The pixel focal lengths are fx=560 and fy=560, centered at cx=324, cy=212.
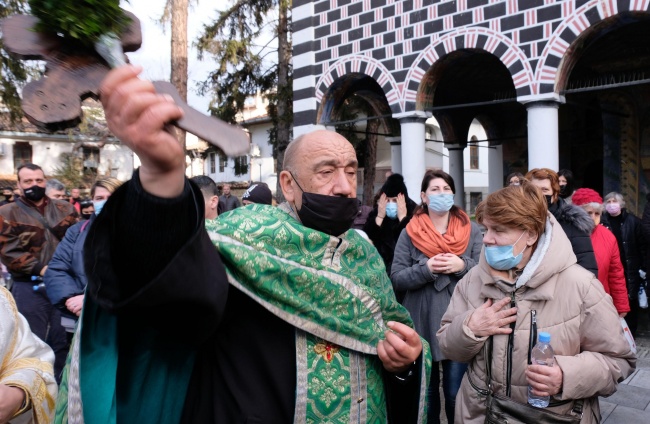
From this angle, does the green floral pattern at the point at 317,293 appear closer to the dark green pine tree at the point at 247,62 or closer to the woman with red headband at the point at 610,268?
the woman with red headband at the point at 610,268

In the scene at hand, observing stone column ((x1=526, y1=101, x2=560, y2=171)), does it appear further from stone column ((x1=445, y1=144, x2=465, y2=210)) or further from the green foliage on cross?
the green foliage on cross

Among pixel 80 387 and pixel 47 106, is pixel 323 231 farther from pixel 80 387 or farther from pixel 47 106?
pixel 47 106

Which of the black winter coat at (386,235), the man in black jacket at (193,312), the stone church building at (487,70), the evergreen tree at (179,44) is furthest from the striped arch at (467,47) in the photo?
the man in black jacket at (193,312)

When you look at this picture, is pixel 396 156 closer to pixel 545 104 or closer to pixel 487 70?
pixel 487 70

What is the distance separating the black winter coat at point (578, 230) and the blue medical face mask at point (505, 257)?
1801mm

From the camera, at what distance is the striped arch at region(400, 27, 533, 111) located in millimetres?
9297

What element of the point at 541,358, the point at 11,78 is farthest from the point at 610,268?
the point at 11,78

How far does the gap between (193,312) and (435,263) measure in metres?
2.81

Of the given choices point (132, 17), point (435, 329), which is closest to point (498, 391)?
point (435, 329)

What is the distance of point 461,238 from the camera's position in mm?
4246

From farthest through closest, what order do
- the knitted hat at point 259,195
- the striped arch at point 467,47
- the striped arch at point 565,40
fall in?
the striped arch at point 467,47 < the striped arch at point 565,40 < the knitted hat at point 259,195

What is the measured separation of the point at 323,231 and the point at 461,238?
2444mm

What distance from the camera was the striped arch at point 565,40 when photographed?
27.2ft

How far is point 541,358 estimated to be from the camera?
8.57 feet
